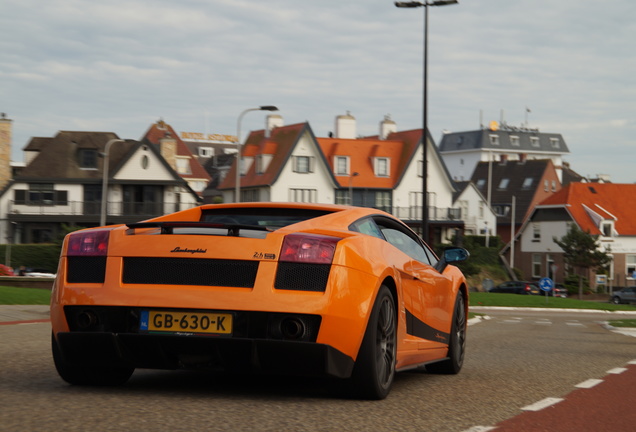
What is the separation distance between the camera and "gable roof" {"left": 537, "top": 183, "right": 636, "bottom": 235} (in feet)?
286

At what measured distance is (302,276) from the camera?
6230 mm

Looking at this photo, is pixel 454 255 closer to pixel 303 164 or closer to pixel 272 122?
pixel 303 164

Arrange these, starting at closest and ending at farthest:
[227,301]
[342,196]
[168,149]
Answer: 1. [227,301]
2. [342,196]
3. [168,149]

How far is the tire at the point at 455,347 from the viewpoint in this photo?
8.99 metres

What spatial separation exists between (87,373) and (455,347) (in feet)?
11.7

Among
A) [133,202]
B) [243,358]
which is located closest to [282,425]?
[243,358]

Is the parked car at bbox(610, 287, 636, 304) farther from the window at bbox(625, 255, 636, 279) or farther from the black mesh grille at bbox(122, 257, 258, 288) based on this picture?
the black mesh grille at bbox(122, 257, 258, 288)

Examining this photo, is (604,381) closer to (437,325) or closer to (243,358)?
(437,325)

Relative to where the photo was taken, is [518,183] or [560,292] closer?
[560,292]

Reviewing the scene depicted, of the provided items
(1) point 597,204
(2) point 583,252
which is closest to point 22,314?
(2) point 583,252

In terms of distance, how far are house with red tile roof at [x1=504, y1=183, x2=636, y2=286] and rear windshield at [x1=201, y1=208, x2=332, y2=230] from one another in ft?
265

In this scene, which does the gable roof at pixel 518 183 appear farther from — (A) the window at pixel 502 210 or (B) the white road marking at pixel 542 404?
(B) the white road marking at pixel 542 404

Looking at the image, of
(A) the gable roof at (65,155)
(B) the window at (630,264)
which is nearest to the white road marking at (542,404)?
(A) the gable roof at (65,155)

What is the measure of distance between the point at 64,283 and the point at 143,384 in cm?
109
